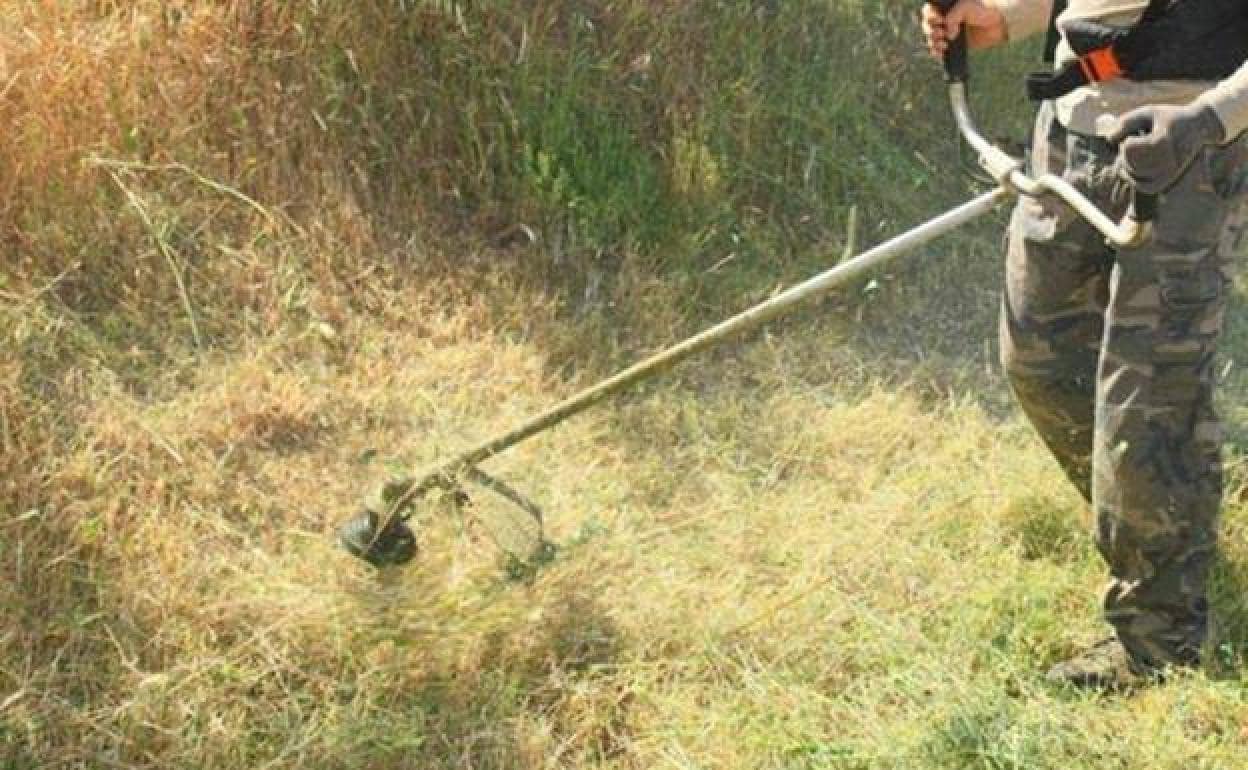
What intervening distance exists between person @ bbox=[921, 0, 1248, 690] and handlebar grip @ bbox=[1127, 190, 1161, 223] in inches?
2.2

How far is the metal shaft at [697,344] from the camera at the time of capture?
110 inches

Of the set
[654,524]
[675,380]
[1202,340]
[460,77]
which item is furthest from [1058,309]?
[460,77]

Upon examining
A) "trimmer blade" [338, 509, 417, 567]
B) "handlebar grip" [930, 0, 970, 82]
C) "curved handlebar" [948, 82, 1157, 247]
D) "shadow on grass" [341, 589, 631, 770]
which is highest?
"handlebar grip" [930, 0, 970, 82]

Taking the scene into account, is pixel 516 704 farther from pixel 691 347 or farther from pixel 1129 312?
pixel 1129 312

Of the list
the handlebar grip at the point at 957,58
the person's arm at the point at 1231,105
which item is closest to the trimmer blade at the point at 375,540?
the handlebar grip at the point at 957,58

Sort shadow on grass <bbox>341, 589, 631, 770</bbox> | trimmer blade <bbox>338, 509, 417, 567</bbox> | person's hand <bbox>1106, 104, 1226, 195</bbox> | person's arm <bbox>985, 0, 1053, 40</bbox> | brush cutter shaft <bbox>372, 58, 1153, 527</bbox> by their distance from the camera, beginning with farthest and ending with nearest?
trimmer blade <bbox>338, 509, 417, 567</bbox> < person's arm <bbox>985, 0, 1053, 40</bbox> < shadow on grass <bbox>341, 589, 631, 770</bbox> < brush cutter shaft <bbox>372, 58, 1153, 527</bbox> < person's hand <bbox>1106, 104, 1226, 195</bbox>

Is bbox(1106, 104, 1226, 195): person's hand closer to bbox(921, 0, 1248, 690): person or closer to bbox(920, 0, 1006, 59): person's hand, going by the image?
bbox(921, 0, 1248, 690): person

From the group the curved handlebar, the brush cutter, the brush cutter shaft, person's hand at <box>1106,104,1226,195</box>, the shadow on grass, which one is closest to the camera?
person's hand at <box>1106,104,1226,195</box>

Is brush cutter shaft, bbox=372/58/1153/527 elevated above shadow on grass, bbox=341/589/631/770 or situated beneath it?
elevated above

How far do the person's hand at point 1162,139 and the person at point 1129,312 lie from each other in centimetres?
6

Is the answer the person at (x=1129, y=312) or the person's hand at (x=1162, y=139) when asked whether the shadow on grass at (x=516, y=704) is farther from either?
the person's hand at (x=1162, y=139)

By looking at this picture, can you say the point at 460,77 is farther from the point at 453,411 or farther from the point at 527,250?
the point at 453,411

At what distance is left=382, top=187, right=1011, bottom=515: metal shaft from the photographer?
279cm

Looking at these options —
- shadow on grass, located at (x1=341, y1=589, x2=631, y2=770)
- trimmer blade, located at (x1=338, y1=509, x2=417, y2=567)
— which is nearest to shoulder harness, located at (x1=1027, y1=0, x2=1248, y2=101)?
shadow on grass, located at (x1=341, y1=589, x2=631, y2=770)
